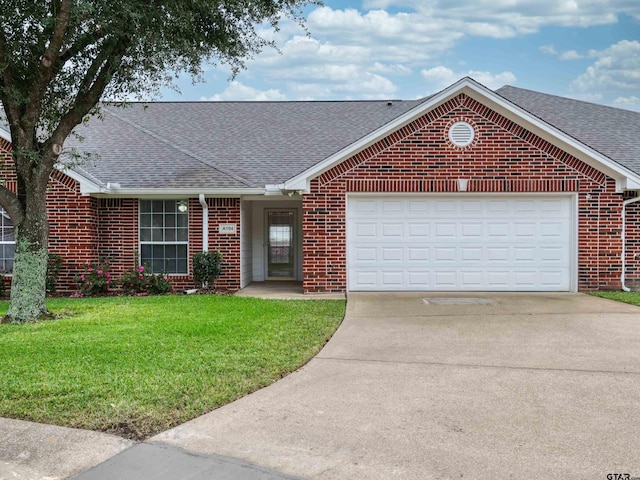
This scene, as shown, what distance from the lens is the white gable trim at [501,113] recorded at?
462 inches

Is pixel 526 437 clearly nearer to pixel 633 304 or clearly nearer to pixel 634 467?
pixel 634 467

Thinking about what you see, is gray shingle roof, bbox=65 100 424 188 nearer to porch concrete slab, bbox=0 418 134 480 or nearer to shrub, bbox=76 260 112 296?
shrub, bbox=76 260 112 296

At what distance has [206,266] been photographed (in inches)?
502

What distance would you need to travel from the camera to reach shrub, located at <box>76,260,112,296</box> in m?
12.5

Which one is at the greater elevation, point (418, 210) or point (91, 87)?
point (91, 87)

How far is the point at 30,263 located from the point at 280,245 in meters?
8.16

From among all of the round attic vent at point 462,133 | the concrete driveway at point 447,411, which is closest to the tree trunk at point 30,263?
the concrete driveway at point 447,411

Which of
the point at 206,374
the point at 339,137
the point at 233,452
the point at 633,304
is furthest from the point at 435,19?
the point at 233,452

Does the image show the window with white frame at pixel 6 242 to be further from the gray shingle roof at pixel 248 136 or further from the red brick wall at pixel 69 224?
the gray shingle roof at pixel 248 136

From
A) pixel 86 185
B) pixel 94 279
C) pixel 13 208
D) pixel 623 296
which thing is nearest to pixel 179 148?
pixel 86 185

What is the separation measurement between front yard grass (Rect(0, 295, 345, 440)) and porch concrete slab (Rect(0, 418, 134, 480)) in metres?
0.13

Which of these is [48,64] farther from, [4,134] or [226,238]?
[226,238]

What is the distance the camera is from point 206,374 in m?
5.34

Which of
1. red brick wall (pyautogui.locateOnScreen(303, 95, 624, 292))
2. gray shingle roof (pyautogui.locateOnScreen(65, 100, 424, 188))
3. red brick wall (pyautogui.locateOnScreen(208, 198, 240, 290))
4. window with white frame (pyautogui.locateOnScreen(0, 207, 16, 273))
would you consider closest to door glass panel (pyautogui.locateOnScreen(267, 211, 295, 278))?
gray shingle roof (pyautogui.locateOnScreen(65, 100, 424, 188))
